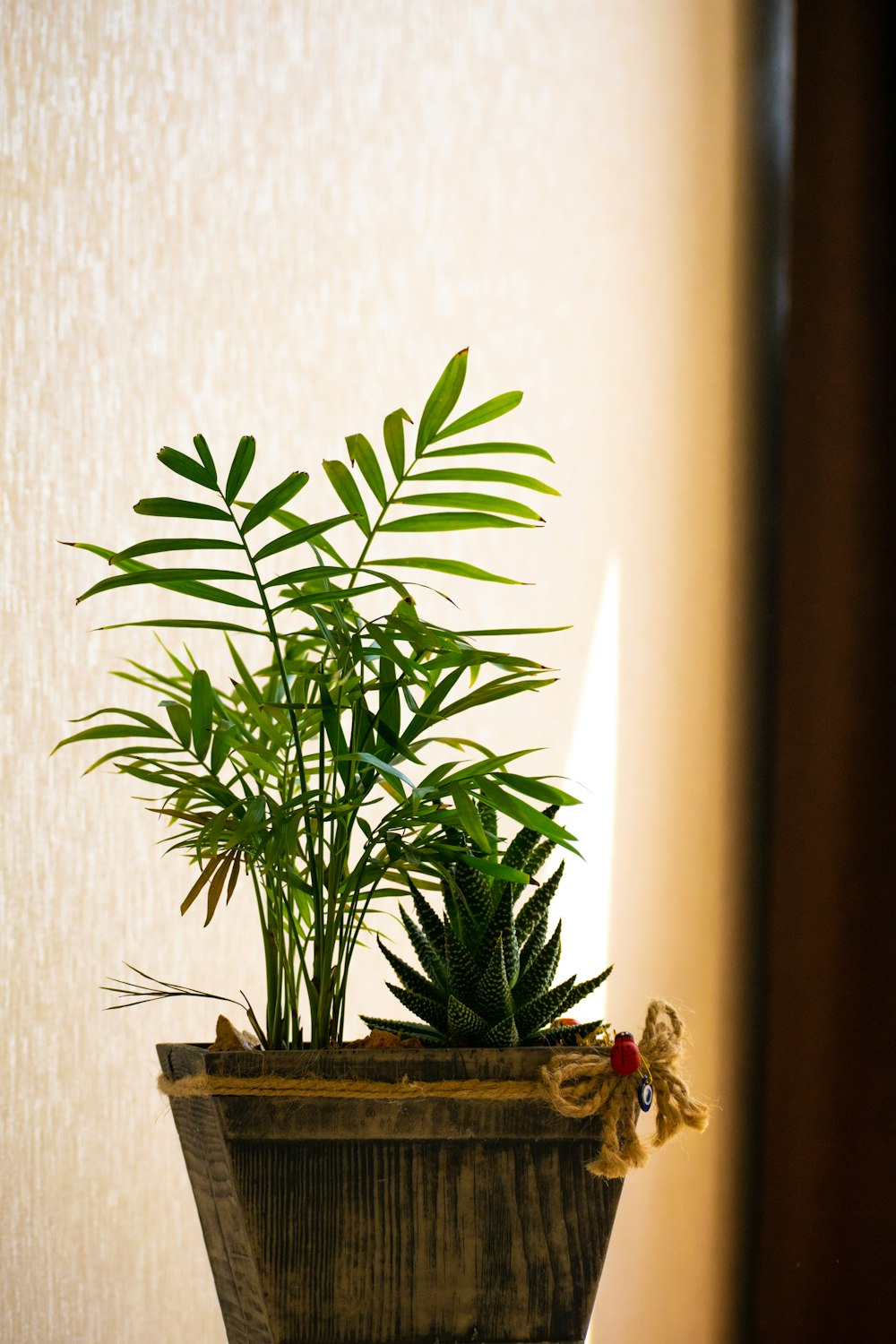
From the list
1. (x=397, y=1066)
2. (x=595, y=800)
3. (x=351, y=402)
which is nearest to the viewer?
(x=397, y=1066)

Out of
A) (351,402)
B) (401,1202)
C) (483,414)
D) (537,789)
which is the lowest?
(401,1202)

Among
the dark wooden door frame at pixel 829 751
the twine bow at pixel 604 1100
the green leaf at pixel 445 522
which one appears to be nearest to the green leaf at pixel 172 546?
the green leaf at pixel 445 522

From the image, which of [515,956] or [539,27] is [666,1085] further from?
[539,27]

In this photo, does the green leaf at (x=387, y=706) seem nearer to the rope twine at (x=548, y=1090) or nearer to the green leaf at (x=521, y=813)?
the green leaf at (x=521, y=813)

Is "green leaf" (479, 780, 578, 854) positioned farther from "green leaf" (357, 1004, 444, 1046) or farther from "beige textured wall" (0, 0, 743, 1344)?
"beige textured wall" (0, 0, 743, 1344)

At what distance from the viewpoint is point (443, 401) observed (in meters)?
0.72

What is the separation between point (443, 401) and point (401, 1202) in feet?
1.45

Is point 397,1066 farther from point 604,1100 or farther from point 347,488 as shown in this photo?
point 347,488

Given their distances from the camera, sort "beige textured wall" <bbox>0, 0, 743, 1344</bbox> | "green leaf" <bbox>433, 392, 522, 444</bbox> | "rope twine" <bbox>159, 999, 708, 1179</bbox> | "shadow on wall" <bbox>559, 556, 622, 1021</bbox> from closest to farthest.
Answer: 1. "rope twine" <bbox>159, 999, 708, 1179</bbox>
2. "green leaf" <bbox>433, 392, 522, 444</bbox>
3. "beige textured wall" <bbox>0, 0, 743, 1344</bbox>
4. "shadow on wall" <bbox>559, 556, 622, 1021</bbox>

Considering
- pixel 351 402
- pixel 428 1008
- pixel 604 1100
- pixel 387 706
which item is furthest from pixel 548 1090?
pixel 351 402

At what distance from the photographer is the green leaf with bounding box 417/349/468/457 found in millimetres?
707

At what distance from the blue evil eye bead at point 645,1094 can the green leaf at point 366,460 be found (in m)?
0.36

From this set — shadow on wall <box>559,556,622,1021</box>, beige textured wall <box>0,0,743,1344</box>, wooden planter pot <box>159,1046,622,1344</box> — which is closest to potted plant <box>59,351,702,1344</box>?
wooden planter pot <box>159,1046,622,1344</box>

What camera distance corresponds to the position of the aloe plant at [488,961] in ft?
2.30
